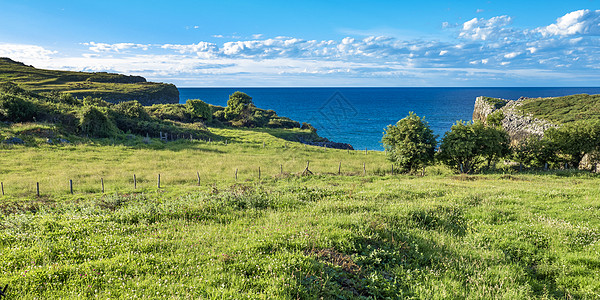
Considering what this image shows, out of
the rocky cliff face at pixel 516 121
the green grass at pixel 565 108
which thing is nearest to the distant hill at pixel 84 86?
the rocky cliff face at pixel 516 121

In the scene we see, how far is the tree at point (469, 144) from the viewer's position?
107 ft

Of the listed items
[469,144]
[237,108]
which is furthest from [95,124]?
[469,144]

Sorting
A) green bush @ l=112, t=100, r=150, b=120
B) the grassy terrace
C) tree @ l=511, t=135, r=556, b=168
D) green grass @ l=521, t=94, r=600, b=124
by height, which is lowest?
tree @ l=511, t=135, r=556, b=168

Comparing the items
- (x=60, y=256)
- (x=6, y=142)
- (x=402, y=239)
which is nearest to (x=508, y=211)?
(x=402, y=239)

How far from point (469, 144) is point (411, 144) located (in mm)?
6165

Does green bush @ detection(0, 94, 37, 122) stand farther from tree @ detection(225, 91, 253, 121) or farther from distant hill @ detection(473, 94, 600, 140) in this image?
distant hill @ detection(473, 94, 600, 140)

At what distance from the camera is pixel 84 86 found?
128375mm

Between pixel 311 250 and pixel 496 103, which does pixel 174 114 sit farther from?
pixel 496 103

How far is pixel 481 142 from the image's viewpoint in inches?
1313

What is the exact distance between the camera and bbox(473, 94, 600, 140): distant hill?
73375mm

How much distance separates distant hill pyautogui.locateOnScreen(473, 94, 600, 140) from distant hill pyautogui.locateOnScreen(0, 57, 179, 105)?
134 meters

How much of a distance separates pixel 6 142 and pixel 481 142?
59404 millimetres

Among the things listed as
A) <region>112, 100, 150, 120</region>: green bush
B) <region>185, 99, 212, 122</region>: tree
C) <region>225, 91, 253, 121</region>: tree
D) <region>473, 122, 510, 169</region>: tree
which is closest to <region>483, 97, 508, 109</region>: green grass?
<region>473, 122, 510, 169</region>: tree

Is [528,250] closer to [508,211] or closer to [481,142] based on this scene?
[508,211]
